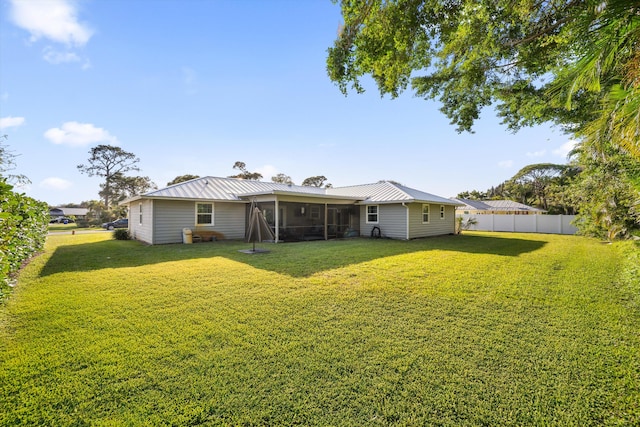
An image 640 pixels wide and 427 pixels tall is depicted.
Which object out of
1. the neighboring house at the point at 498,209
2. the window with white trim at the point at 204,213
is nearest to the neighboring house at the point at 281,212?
the window with white trim at the point at 204,213

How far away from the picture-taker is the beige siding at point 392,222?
584 inches

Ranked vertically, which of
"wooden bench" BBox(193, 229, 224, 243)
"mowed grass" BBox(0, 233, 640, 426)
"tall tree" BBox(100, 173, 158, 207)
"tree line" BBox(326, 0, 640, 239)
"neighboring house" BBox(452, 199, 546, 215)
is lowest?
"mowed grass" BBox(0, 233, 640, 426)

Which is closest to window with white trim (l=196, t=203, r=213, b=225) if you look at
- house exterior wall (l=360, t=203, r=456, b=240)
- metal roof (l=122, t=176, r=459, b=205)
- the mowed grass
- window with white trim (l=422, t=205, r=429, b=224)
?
metal roof (l=122, t=176, r=459, b=205)

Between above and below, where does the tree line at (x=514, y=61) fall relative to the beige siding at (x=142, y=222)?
above

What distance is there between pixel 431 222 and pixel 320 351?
15246 mm

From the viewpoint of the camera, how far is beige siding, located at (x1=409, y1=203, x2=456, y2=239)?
15.0m

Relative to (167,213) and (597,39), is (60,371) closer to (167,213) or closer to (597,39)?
(597,39)

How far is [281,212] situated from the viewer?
54.2 ft

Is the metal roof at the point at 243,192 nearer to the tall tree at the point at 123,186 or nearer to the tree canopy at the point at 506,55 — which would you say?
the tree canopy at the point at 506,55

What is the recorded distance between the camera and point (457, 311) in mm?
4332

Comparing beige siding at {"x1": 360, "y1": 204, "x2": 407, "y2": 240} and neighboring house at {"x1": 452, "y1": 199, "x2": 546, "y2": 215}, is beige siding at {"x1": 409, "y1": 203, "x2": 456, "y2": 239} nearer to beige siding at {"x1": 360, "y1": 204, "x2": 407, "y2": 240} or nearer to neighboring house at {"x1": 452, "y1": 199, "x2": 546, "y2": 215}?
beige siding at {"x1": 360, "y1": 204, "x2": 407, "y2": 240}

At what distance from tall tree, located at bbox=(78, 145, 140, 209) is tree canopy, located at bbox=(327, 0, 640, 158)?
50.8 m

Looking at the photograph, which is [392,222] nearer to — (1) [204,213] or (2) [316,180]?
(1) [204,213]

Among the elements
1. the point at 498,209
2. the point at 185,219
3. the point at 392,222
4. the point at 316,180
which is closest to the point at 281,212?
the point at 185,219
